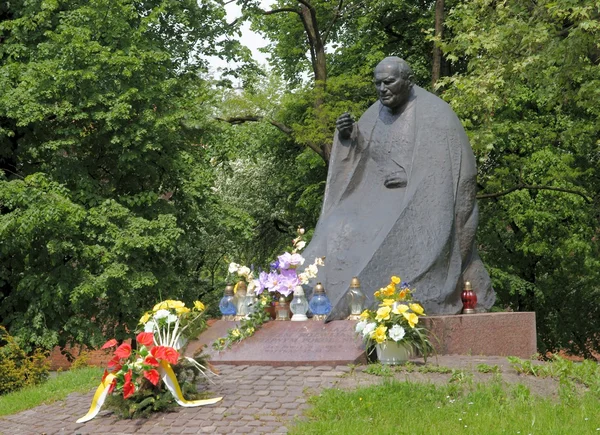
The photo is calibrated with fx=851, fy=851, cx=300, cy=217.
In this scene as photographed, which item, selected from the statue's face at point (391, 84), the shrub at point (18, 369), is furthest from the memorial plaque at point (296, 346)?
the shrub at point (18, 369)

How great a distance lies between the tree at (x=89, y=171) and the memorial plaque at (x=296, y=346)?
647 cm

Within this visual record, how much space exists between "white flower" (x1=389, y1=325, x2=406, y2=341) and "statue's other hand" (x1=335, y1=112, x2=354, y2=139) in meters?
3.23

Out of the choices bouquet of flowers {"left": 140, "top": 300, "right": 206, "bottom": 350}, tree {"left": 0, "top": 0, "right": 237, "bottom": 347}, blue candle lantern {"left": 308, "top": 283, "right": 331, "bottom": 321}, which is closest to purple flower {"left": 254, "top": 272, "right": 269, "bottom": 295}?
blue candle lantern {"left": 308, "top": 283, "right": 331, "bottom": 321}

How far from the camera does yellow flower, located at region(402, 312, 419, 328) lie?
282 inches

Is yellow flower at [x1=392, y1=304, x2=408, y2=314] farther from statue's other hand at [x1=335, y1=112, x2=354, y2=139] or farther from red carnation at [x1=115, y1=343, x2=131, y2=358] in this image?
statue's other hand at [x1=335, y1=112, x2=354, y2=139]

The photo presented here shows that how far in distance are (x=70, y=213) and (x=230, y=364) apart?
6.95m

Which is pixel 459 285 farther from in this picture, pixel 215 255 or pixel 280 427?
pixel 215 255

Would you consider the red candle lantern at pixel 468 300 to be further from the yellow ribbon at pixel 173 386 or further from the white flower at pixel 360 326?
the yellow ribbon at pixel 173 386

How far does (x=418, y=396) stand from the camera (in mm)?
6176

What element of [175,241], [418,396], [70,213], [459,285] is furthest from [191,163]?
[418,396]

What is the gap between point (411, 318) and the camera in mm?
7184

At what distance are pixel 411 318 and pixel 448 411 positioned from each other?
56.5 inches

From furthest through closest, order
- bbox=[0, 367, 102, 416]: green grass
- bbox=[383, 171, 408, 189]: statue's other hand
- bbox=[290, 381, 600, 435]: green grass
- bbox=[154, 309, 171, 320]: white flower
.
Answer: bbox=[383, 171, 408, 189]: statue's other hand
bbox=[0, 367, 102, 416]: green grass
bbox=[154, 309, 171, 320]: white flower
bbox=[290, 381, 600, 435]: green grass

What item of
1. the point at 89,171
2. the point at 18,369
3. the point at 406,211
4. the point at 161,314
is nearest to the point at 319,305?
the point at 406,211
